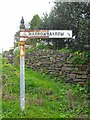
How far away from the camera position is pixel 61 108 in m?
7.00

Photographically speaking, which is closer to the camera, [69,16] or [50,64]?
[69,16]

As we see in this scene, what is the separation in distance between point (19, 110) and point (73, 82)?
Result: 2993mm

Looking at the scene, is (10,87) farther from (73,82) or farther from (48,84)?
(73,82)

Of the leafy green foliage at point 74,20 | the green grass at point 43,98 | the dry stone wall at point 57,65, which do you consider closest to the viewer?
the green grass at point 43,98

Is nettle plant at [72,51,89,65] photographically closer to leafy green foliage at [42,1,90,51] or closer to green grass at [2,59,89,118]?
leafy green foliage at [42,1,90,51]

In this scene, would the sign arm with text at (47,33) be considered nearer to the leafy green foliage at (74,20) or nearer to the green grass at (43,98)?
the leafy green foliage at (74,20)

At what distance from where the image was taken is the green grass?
6.54m

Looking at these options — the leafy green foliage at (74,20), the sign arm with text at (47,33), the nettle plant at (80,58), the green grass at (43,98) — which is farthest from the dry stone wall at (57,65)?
the sign arm with text at (47,33)

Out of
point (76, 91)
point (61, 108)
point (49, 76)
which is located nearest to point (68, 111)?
point (61, 108)

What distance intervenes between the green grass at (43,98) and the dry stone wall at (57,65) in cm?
28

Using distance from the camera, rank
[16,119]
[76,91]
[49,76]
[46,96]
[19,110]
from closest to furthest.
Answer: [16,119] → [19,110] → [46,96] → [76,91] → [49,76]

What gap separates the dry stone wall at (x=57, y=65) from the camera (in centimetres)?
912

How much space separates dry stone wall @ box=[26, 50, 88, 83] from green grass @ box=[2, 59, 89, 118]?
276mm

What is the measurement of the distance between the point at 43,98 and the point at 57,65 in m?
2.51
